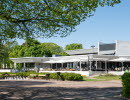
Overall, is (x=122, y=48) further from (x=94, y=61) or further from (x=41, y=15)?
(x=41, y=15)

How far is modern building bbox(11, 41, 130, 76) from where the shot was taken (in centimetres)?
4512

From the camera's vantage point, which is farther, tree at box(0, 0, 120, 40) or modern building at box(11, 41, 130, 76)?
modern building at box(11, 41, 130, 76)

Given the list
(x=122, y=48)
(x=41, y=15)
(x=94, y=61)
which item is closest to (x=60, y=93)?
(x=41, y=15)

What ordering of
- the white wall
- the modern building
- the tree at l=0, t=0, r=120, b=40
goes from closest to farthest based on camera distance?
the tree at l=0, t=0, r=120, b=40 < the modern building < the white wall

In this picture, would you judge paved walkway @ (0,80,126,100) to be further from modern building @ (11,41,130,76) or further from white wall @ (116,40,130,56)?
white wall @ (116,40,130,56)

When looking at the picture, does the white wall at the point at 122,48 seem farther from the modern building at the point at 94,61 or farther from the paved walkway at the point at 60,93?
the paved walkway at the point at 60,93

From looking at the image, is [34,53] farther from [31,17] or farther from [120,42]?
[31,17]

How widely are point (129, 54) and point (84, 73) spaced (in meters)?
15.8

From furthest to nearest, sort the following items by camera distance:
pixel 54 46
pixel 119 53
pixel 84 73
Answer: pixel 54 46
pixel 119 53
pixel 84 73

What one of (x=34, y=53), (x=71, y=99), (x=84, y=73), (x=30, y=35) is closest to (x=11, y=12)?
(x=30, y=35)

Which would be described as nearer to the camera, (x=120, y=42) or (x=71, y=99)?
(x=71, y=99)

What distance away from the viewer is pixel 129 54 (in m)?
53.6

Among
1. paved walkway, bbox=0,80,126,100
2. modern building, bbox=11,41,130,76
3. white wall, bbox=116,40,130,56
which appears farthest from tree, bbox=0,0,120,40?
white wall, bbox=116,40,130,56

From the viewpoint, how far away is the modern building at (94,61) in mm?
45122
